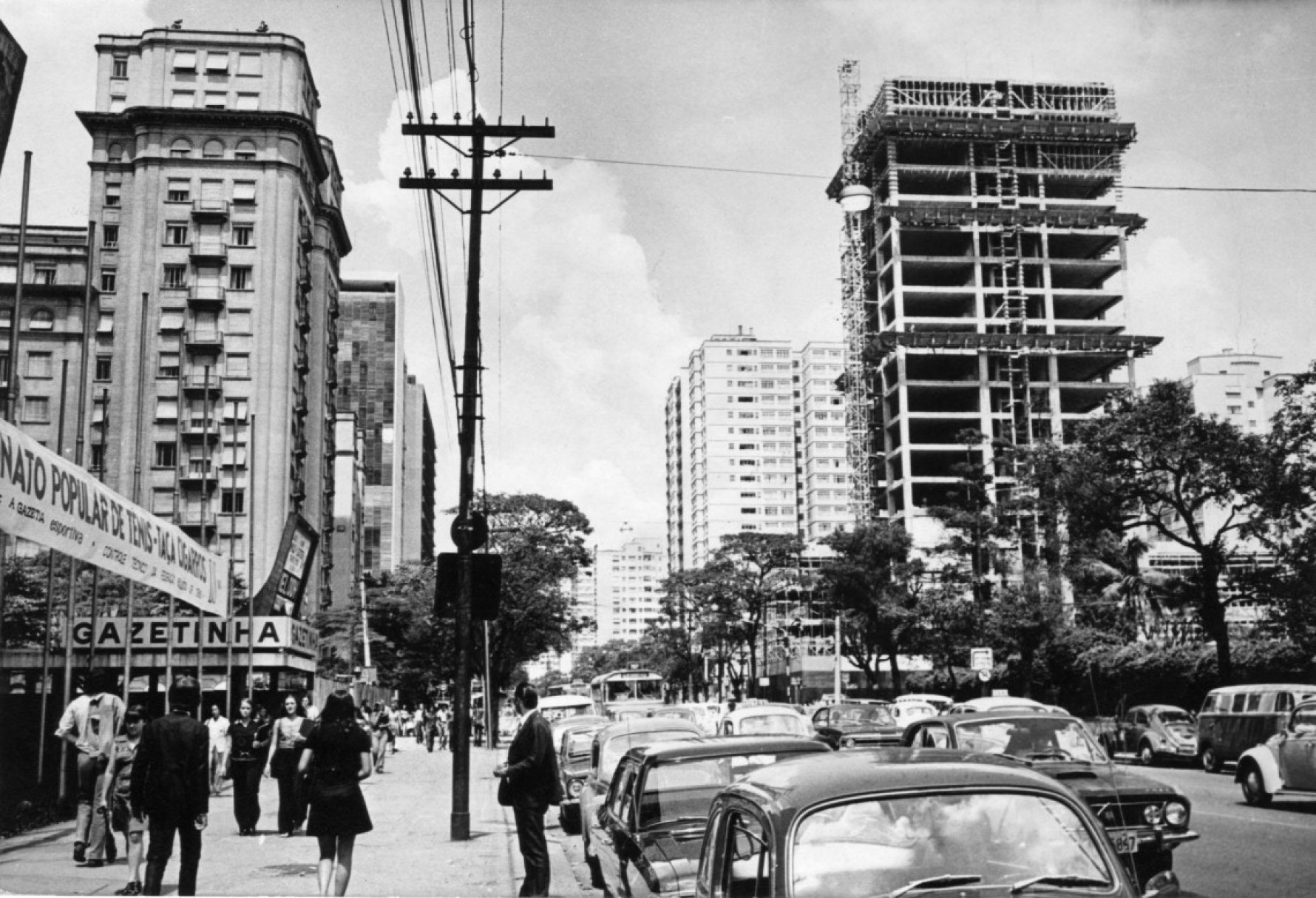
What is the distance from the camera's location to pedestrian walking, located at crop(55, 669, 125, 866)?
1234 centimetres

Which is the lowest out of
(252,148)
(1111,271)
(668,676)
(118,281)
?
(668,676)

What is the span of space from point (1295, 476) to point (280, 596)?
24.4 m

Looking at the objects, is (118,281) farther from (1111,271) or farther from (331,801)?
(1111,271)

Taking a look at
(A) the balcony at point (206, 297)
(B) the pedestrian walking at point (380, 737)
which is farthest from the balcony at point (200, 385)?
(B) the pedestrian walking at point (380, 737)

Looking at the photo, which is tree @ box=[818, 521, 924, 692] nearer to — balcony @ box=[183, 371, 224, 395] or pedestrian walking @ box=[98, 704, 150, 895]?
balcony @ box=[183, 371, 224, 395]

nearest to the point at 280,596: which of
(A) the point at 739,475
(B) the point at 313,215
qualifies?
(B) the point at 313,215

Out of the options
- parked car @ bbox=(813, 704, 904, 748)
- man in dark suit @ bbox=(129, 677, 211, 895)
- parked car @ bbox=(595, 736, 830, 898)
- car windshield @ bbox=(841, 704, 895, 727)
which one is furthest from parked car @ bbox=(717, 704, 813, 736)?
man in dark suit @ bbox=(129, 677, 211, 895)

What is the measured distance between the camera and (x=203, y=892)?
37.4ft

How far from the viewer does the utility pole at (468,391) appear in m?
15.8

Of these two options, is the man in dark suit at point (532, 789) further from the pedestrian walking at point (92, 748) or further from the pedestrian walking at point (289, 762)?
the pedestrian walking at point (289, 762)

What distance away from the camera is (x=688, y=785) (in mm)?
9344

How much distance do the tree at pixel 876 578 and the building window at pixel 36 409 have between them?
3458 centimetres

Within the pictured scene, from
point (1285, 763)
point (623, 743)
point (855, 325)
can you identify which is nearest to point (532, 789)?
point (623, 743)

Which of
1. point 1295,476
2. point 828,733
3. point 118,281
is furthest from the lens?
point 118,281
